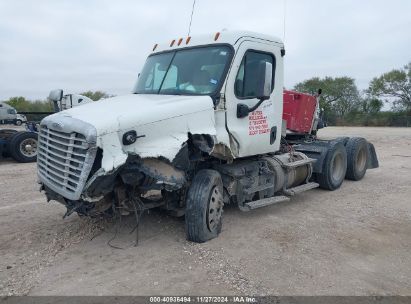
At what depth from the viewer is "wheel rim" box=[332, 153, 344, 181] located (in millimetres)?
9000

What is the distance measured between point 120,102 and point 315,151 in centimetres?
455

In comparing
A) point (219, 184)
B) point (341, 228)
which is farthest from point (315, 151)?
point (219, 184)

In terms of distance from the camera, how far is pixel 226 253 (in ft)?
17.0

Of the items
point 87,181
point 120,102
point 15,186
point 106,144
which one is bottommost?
point 15,186

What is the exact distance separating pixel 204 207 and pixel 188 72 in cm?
203

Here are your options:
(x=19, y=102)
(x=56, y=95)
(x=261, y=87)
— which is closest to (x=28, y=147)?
(x=56, y=95)

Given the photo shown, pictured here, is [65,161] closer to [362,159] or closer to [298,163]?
[298,163]

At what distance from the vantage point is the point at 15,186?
9.56m

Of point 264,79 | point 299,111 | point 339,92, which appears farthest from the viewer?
point 339,92

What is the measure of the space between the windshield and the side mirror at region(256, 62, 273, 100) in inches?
19.4

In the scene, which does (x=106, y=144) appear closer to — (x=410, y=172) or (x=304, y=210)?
(x=304, y=210)

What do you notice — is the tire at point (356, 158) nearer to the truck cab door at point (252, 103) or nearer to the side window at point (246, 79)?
the truck cab door at point (252, 103)

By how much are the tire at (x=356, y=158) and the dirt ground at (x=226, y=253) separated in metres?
2.04

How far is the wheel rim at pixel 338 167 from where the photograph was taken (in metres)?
9.00
